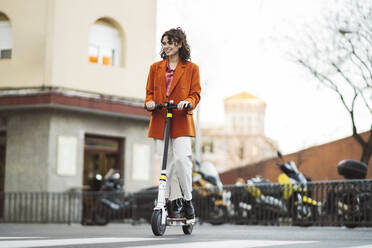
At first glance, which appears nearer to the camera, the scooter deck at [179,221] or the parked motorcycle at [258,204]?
the scooter deck at [179,221]

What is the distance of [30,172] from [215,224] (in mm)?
7289

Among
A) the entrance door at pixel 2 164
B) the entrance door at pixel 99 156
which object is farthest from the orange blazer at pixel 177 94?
the entrance door at pixel 99 156

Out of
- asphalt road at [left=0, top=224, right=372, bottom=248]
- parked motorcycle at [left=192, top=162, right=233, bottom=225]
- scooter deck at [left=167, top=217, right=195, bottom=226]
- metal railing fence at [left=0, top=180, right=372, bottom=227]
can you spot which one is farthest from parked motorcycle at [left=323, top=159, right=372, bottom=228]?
scooter deck at [left=167, top=217, right=195, bottom=226]

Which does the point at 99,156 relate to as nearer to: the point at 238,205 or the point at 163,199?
the point at 238,205

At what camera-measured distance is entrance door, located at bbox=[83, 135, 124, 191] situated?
22.6m

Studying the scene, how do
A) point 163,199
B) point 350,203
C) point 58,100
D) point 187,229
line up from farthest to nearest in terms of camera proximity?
1. point 58,100
2. point 350,203
3. point 187,229
4. point 163,199

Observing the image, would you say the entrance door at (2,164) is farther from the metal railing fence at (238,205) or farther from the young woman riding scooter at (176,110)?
the young woman riding scooter at (176,110)

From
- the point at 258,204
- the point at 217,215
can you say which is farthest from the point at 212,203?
the point at 258,204

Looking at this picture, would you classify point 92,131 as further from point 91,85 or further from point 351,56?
point 351,56

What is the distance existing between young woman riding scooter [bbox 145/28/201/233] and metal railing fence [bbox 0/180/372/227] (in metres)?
6.31

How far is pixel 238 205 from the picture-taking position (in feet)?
51.9

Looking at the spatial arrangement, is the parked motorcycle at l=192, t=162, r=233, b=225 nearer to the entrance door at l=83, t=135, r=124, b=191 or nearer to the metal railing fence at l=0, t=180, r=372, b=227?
the metal railing fence at l=0, t=180, r=372, b=227

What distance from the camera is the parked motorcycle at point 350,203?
12.4 metres

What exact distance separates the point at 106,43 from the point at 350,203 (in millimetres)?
12193
